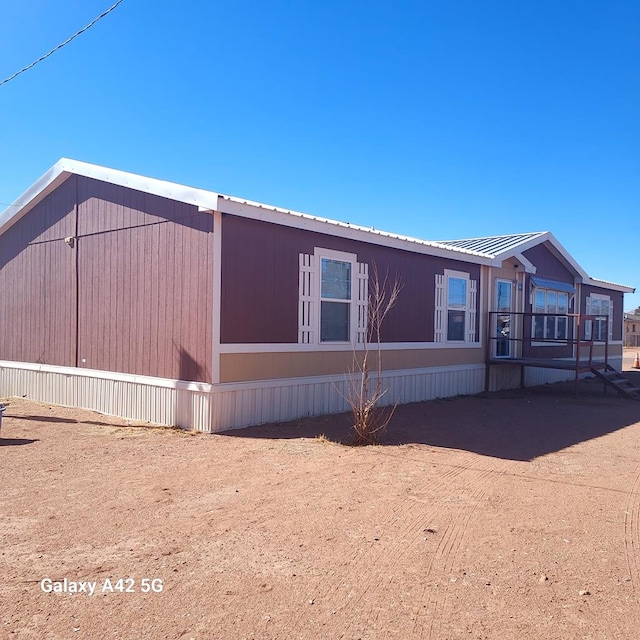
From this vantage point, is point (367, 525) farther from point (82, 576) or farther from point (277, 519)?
point (82, 576)

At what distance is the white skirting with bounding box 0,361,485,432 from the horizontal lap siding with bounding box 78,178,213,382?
230 millimetres

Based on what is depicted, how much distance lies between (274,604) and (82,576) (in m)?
1.17

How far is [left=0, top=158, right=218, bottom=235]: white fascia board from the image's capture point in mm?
7734

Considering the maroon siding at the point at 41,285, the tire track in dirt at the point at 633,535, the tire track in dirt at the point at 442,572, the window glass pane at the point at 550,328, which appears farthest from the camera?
Result: the window glass pane at the point at 550,328

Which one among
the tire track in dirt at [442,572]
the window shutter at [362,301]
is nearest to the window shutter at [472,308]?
the window shutter at [362,301]

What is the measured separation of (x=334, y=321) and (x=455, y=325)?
3.99m

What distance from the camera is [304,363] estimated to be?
9023 millimetres

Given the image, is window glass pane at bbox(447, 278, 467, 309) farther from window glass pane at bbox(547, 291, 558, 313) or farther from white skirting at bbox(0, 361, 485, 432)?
window glass pane at bbox(547, 291, 558, 313)

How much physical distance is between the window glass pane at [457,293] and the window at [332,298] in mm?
3005

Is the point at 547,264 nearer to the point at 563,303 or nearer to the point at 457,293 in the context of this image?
the point at 563,303

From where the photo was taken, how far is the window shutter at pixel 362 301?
9914 millimetres

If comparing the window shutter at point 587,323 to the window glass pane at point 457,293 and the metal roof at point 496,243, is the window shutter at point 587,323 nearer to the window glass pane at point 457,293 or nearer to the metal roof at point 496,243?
the metal roof at point 496,243

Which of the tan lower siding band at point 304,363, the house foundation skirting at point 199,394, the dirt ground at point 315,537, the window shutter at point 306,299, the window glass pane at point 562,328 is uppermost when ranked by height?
the window shutter at point 306,299

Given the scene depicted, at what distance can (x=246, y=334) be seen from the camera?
814 cm
